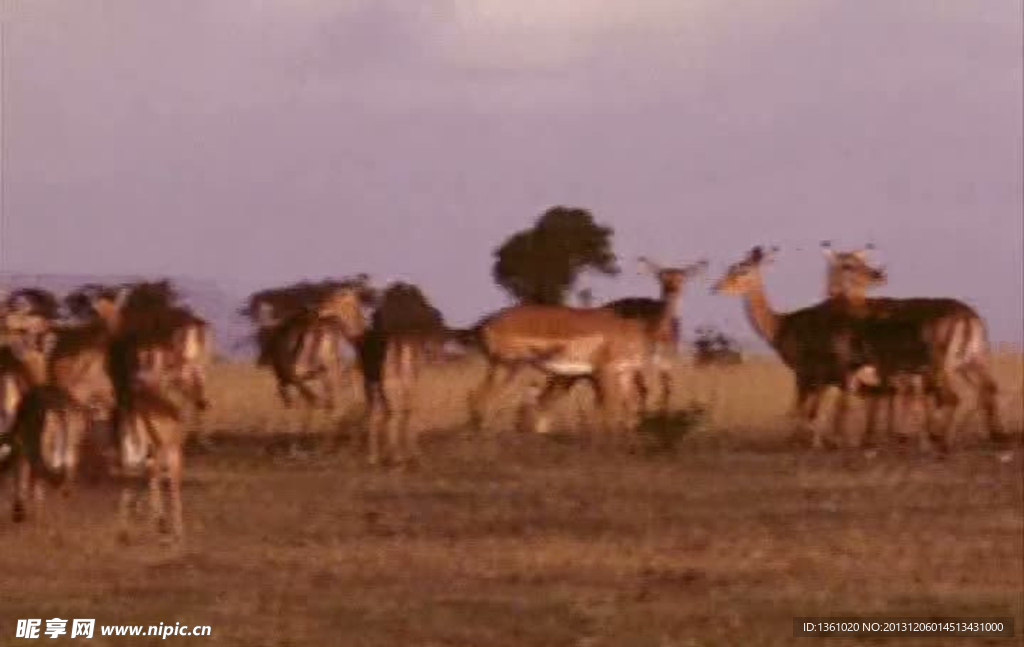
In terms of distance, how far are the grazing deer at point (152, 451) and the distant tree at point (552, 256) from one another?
2728cm

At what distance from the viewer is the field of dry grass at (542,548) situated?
34.2ft

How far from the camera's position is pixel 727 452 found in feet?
64.1

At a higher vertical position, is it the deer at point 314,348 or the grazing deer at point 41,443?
the deer at point 314,348

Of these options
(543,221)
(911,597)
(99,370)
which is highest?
(543,221)

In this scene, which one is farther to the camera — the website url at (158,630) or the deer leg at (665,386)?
the deer leg at (665,386)

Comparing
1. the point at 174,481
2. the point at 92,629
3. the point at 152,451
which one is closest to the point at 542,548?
the point at 174,481

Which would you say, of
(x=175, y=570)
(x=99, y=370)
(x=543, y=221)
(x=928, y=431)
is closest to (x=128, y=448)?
(x=175, y=570)

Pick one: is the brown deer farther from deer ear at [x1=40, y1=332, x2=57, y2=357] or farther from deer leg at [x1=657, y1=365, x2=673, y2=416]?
deer ear at [x1=40, y1=332, x2=57, y2=357]

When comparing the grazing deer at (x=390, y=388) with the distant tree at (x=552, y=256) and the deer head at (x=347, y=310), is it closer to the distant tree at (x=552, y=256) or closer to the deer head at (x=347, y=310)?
the deer head at (x=347, y=310)

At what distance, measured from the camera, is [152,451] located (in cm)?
1391

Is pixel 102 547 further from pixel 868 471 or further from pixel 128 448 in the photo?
pixel 868 471

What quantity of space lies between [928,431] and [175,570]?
10.5 metres

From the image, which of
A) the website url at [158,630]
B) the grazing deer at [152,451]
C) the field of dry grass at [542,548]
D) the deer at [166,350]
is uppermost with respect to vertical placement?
the deer at [166,350]

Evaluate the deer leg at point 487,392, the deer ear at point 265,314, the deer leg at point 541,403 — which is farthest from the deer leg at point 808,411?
the deer ear at point 265,314
